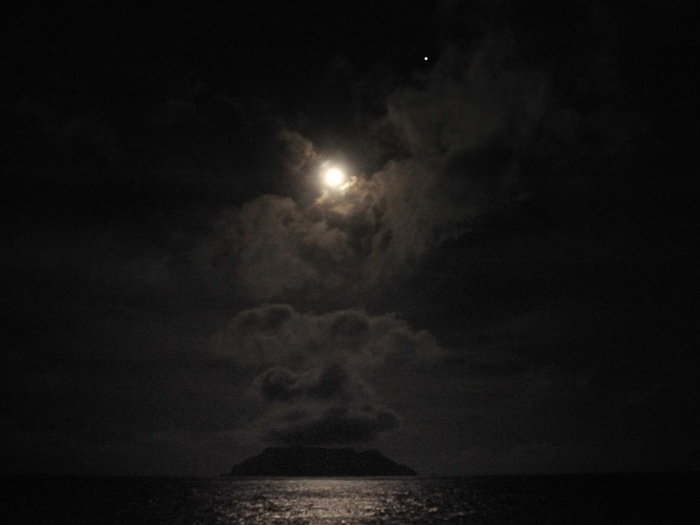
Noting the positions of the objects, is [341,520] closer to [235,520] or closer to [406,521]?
[406,521]

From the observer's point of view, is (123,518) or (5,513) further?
(5,513)

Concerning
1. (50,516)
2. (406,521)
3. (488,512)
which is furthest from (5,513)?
(488,512)

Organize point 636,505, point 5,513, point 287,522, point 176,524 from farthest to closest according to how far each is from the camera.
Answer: point 636,505
point 5,513
point 287,522
point 176,524

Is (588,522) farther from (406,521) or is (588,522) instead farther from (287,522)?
(287,522)

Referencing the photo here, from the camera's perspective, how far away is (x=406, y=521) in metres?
80.4

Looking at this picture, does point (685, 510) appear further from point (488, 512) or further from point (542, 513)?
point (488, 512)

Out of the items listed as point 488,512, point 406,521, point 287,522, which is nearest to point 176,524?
point 287,522

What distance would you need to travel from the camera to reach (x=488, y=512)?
93.1m

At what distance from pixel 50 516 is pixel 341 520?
45.4 metres

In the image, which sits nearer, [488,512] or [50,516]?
[50,516]

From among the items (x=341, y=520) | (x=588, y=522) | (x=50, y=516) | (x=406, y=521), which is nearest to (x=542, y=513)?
(x=588, y=522)

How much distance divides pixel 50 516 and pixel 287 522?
123ft

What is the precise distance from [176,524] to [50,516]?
80.0ft

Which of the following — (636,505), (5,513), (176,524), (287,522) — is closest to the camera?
(176,524)
